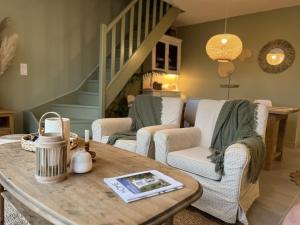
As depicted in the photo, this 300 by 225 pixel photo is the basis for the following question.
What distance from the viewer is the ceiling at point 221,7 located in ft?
13.7

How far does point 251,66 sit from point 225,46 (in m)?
1.81

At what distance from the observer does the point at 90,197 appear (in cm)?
95

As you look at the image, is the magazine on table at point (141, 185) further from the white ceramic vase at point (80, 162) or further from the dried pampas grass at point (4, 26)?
the dried pampas grass at point (4, 26)

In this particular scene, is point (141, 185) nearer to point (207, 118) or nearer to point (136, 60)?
point (207, 118)

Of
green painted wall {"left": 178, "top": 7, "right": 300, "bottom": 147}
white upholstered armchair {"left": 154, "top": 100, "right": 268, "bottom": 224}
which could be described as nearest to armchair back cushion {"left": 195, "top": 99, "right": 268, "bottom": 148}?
white upholstered armchair {"left": 154, "top": 100, "right": 268, "bottom": 224}

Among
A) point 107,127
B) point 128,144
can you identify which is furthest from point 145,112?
point 128,144

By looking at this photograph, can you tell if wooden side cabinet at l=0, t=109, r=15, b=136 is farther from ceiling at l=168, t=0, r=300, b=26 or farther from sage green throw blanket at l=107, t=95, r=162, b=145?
ceiling at l=168, t=0, r=300, b=26

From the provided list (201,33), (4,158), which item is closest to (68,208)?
(4,158)

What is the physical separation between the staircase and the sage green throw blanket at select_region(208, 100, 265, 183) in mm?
1690

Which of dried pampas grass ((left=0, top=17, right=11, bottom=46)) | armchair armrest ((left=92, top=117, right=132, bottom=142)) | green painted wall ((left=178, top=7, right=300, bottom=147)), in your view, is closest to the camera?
armchair armrest ((left=92, top=117, right=132, bottom=142))

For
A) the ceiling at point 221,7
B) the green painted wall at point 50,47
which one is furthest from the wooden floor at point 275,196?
the green painted wall at point 50,47

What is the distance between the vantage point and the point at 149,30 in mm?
4344

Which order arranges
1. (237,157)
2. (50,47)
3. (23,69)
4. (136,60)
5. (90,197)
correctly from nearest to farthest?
(90,197) < (237,157) < (23,69) < (50,47) < (136,60)

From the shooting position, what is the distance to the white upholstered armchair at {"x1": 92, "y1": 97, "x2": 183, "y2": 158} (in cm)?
226
